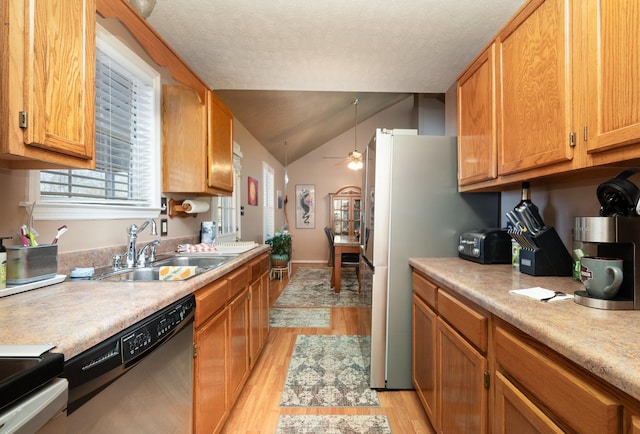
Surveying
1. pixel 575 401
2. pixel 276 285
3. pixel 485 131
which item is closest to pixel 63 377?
pixel 575 401

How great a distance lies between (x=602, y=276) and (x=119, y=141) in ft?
7.72

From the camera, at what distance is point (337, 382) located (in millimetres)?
2152

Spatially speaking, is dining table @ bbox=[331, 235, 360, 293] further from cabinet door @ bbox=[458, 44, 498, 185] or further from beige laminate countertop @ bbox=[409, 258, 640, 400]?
beige laminate countertop @ bbox=[409, 258, 640, 400]

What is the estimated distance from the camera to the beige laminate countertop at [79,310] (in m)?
0.68

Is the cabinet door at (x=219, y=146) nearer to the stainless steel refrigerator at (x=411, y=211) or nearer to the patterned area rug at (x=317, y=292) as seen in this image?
the stainless steel refrigerator at (x=411, y=211)

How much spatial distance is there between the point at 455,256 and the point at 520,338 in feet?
3.81

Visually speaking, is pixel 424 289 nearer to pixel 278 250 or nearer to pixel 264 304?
pixel 264 304

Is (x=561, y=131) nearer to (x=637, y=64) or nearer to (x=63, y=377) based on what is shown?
(x=637, y=64)

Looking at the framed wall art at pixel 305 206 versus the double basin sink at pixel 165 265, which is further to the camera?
the framed wall art at pixel 305 206

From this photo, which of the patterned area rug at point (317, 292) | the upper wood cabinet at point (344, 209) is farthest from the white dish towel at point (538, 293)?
the upper wood cabinet at point (344, 209)

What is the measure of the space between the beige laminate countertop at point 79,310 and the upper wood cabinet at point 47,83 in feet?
1.46

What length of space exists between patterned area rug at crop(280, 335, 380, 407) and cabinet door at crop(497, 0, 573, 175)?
1566 mm

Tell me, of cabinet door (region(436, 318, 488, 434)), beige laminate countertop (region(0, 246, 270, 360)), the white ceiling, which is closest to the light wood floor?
cabinet door (region(436, 318, 488, 434))

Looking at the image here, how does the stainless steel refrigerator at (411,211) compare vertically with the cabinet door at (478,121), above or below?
below
